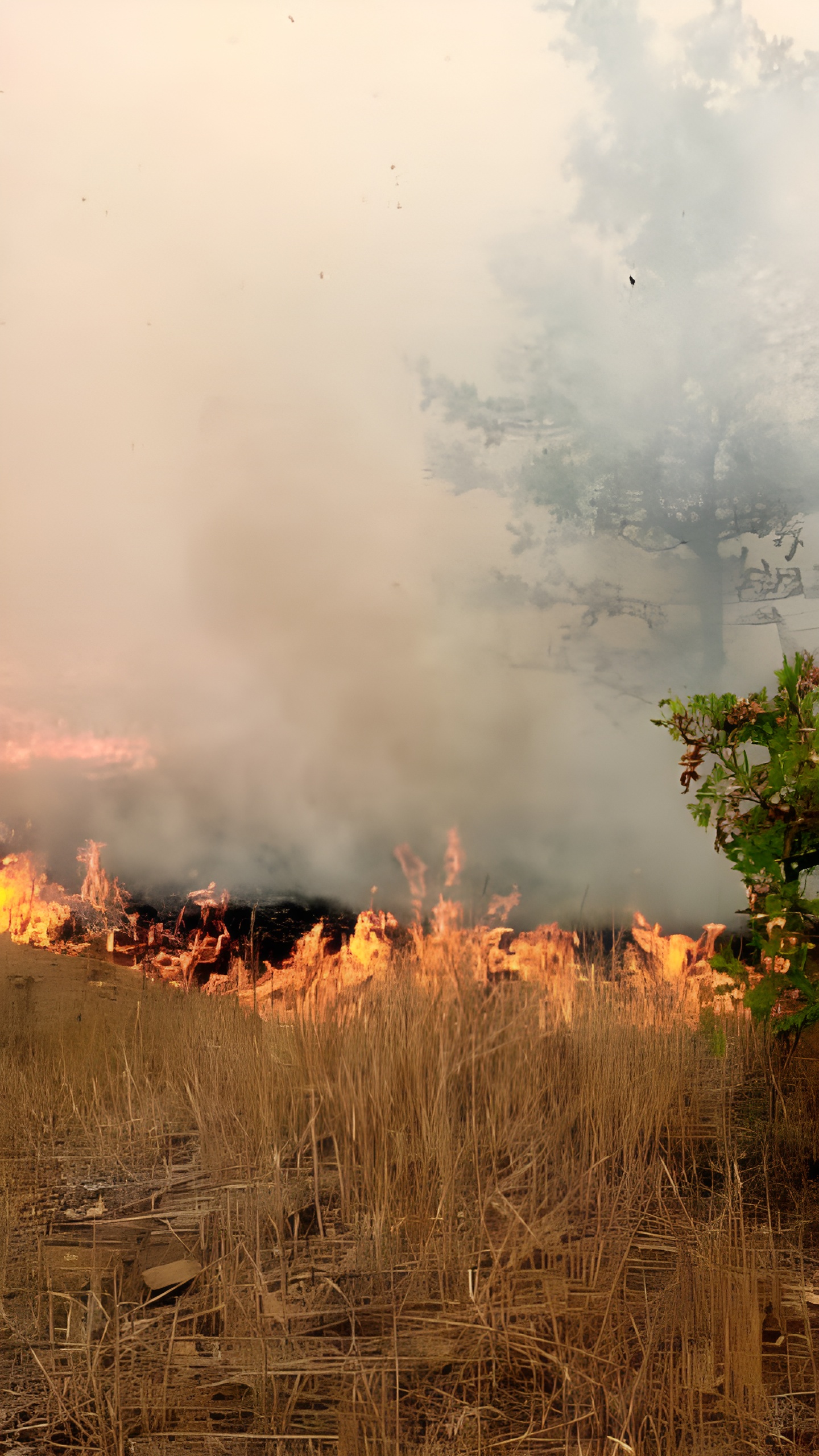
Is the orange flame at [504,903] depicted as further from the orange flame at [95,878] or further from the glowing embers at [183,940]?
the orange flame at [95,878]

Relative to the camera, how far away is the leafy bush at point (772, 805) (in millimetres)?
2498

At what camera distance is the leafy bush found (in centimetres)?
250

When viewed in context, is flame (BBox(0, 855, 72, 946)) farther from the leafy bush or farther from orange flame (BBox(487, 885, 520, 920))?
the leafy bush

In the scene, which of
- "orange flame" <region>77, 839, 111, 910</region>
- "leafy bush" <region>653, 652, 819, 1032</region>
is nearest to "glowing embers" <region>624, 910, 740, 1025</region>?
"leafy bush" <region>653, 652, 819, 1032</region>

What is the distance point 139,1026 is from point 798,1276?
2446 mm

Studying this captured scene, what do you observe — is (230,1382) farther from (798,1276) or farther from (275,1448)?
(798,1276)

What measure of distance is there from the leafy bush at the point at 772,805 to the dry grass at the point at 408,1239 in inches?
19.9

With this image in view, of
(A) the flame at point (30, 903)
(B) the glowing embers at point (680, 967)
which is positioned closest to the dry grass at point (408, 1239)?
(B) the glowing embers at point (680, 967)

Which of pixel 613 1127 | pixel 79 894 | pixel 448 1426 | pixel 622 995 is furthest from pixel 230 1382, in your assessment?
pixel 79 894

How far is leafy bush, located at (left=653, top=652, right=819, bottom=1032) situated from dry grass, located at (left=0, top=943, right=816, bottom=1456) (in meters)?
0.50

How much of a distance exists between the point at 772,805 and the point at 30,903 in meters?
3.18

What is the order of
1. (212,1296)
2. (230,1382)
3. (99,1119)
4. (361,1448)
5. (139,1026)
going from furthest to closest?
(139,1026) < (99,1119) < (212,1296) < (230,1382) < (361,1448)

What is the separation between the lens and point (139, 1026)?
3.54 m

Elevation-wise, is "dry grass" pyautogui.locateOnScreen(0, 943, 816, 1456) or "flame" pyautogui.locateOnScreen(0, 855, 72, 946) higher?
"flame" pyautogui.locateOnScreen(0, 855, 72, 946)
